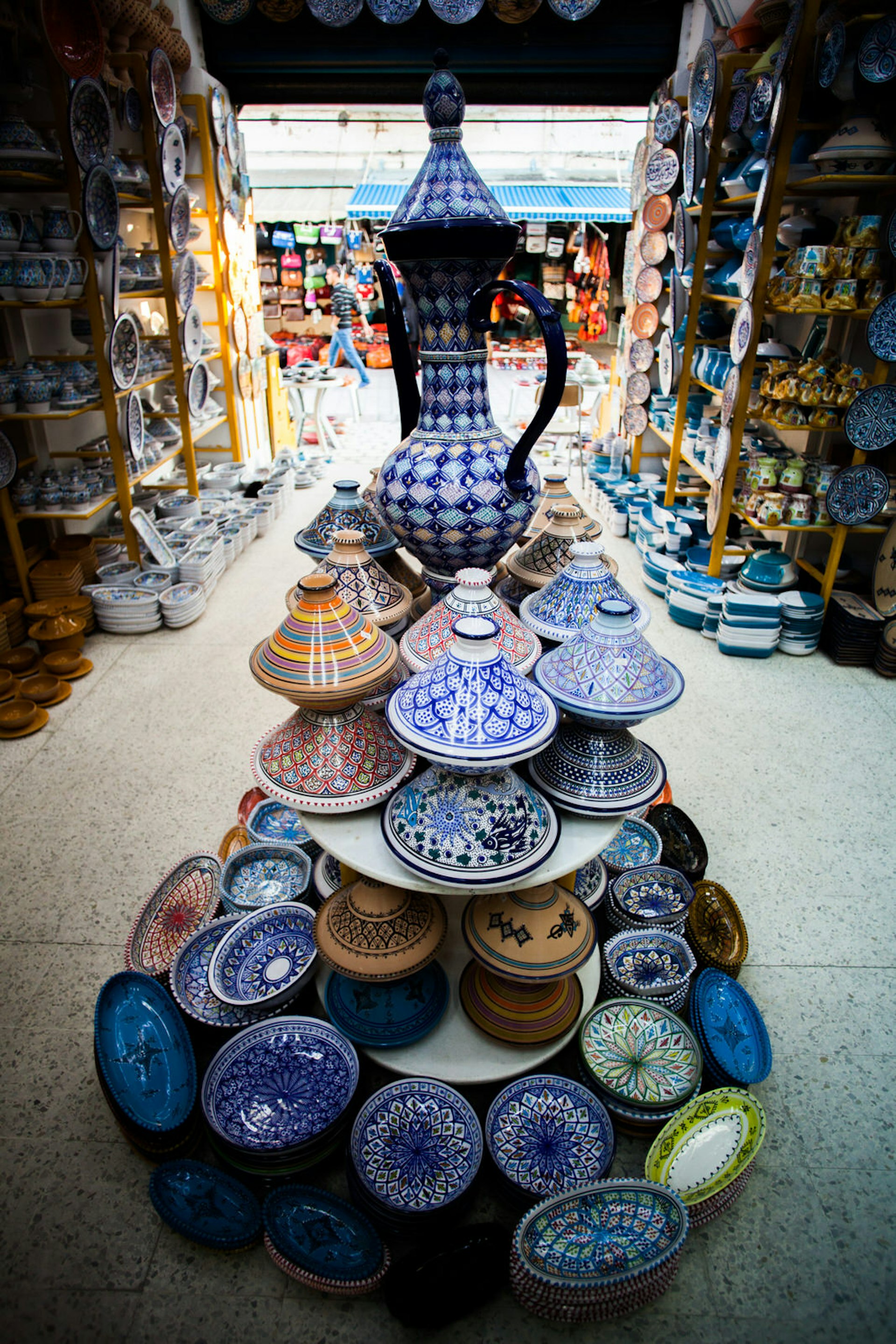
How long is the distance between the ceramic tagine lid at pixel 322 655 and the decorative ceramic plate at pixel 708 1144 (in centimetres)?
104

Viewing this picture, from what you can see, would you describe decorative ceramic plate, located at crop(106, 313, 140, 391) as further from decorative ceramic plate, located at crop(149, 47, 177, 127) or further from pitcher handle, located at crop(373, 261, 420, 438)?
pitcher handle, located at crop(373, 261, 420, 438)

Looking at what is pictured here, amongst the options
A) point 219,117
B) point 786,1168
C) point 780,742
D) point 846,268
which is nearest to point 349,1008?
point 786,1168

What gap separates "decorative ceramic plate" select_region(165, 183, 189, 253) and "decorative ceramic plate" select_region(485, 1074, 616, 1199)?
4.63 metres

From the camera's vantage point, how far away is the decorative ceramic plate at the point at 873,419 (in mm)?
3115

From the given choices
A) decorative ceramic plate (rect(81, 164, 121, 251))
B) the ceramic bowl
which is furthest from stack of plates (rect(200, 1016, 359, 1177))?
decorative ceramic plate (rect(81, 164, 121, 251))

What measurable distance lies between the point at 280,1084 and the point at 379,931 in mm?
381

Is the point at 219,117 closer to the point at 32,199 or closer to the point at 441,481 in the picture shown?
the point at 32,199

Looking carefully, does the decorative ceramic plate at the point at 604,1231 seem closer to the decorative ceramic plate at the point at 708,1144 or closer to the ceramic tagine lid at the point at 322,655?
the decorative ceramic plate at the point at 708,1144

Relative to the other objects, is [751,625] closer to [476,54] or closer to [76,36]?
[76,36]

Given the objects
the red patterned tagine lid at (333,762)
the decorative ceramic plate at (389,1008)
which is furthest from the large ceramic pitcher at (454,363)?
the decorative ceramic plate at (389,1008)

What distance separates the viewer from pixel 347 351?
28.3 ft

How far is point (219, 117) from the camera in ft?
16.4

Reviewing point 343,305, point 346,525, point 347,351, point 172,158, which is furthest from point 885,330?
point 343,305

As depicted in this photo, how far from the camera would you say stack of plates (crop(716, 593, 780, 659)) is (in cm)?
360
